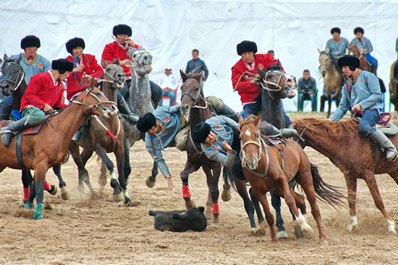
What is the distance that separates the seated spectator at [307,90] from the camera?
26281 mm

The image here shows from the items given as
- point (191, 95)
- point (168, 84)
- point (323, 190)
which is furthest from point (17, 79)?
point (168, 84)

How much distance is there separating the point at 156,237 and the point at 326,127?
271 centimetres

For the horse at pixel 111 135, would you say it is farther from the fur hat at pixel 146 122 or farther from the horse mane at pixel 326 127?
the horse mane at pixel 326 127

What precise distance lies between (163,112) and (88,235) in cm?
237

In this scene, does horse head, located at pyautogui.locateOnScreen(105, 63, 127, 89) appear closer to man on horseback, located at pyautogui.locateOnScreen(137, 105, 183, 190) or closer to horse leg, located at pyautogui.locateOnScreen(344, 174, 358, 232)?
→ man on horseback, located at pyautogui.locateOnScreen(137, 105, 183, 190)

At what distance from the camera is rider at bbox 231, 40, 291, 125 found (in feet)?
41.4

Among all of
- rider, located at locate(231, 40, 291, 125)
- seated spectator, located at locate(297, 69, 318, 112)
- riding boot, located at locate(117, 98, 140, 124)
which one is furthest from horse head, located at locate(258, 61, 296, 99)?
seated spectator, located at locate(297, 69, 318, 112)

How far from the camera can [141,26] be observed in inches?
1091

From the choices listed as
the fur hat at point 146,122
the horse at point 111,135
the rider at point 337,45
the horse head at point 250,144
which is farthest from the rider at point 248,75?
the rider at point 337,45

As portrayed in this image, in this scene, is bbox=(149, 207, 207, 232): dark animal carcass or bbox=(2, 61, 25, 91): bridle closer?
Result: bbox=(149, 207, 207, 232): dark animal carcass

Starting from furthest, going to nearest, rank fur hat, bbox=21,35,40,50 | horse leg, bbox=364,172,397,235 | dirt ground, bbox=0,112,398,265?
fur hat, bbox=21,35,40,50 < horse leg, bbox=364,172,397,235 < dirt ground, bbox=0,112,398,265

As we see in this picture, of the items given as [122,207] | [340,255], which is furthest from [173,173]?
[340,255]

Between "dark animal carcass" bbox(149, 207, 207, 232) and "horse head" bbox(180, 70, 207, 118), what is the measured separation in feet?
4.44

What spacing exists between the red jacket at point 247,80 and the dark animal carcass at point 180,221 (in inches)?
73.8
